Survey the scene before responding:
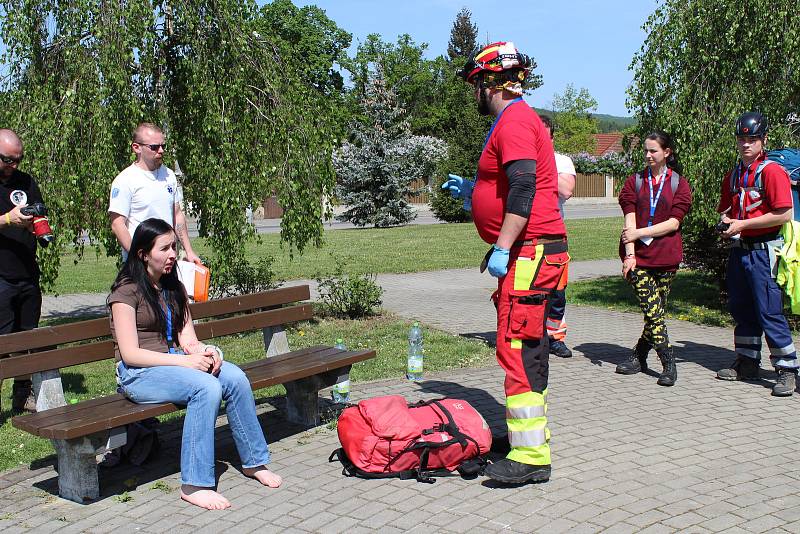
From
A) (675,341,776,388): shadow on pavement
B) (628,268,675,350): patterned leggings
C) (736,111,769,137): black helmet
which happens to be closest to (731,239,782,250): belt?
(628,268,675,350): patterned leggings

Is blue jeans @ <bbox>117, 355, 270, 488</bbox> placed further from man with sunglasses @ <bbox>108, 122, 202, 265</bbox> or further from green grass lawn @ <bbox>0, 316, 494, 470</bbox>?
man with sunglasses @ <bbox>108, 122, 202, 265</bbox>

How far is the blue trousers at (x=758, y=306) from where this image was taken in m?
6.39

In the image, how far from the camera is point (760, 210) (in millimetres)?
6395

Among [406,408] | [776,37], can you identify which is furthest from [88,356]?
[776,37]

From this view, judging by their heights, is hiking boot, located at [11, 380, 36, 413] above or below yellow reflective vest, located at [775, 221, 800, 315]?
below

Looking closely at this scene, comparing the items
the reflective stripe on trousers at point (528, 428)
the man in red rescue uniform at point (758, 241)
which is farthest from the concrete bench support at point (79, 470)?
the man in red rescue uniform at point (758, 241)

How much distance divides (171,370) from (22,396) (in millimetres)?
2324

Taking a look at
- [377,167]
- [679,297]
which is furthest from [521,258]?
[377,167]

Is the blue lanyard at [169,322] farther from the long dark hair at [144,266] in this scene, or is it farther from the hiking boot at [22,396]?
the hiking boot at [22,396]

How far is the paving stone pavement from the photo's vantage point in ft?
13.3

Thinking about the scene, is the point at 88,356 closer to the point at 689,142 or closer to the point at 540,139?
the point at 540,139

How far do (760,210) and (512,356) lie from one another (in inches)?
118

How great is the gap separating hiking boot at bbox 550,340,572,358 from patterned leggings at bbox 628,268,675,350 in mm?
1129

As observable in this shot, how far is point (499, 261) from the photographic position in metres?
4.34
